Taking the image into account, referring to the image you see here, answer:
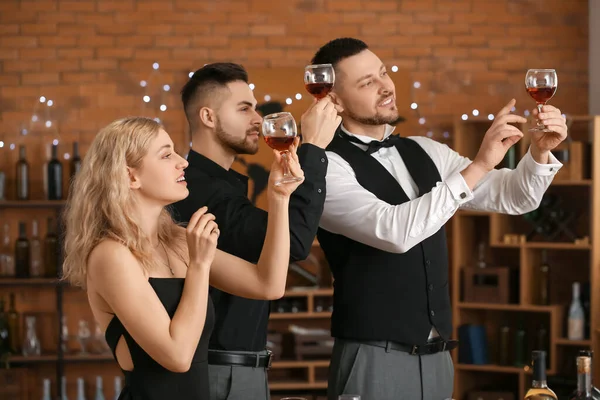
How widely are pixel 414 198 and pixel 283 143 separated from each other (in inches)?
29.5

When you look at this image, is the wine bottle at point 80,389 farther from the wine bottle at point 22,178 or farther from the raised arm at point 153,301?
the raised arm at point 153,301

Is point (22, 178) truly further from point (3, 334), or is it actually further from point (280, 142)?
point (280, 142)

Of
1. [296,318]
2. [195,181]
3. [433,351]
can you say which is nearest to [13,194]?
[296,318]

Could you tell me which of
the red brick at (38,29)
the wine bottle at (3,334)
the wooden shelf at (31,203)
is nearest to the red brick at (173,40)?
the red brick at (38,29)

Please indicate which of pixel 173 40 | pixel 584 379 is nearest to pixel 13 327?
pixel 173 40

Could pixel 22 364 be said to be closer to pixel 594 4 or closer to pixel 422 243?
pixel 422 243

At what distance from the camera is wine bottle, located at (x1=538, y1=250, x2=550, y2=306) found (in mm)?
5391

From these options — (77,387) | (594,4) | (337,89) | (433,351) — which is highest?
(594,4)

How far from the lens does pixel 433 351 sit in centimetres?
268

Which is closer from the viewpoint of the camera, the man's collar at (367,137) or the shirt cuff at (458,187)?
the shirt cuff at (458,187)

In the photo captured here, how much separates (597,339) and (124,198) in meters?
3.75

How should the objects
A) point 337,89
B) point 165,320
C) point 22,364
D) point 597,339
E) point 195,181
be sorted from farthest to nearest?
1. point 22,364
2. point 597,339
3. point 337,89
4. point 195,181
5. point 165,320

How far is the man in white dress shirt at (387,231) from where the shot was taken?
2523 millimetres

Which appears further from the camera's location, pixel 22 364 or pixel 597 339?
pixel 22 364
